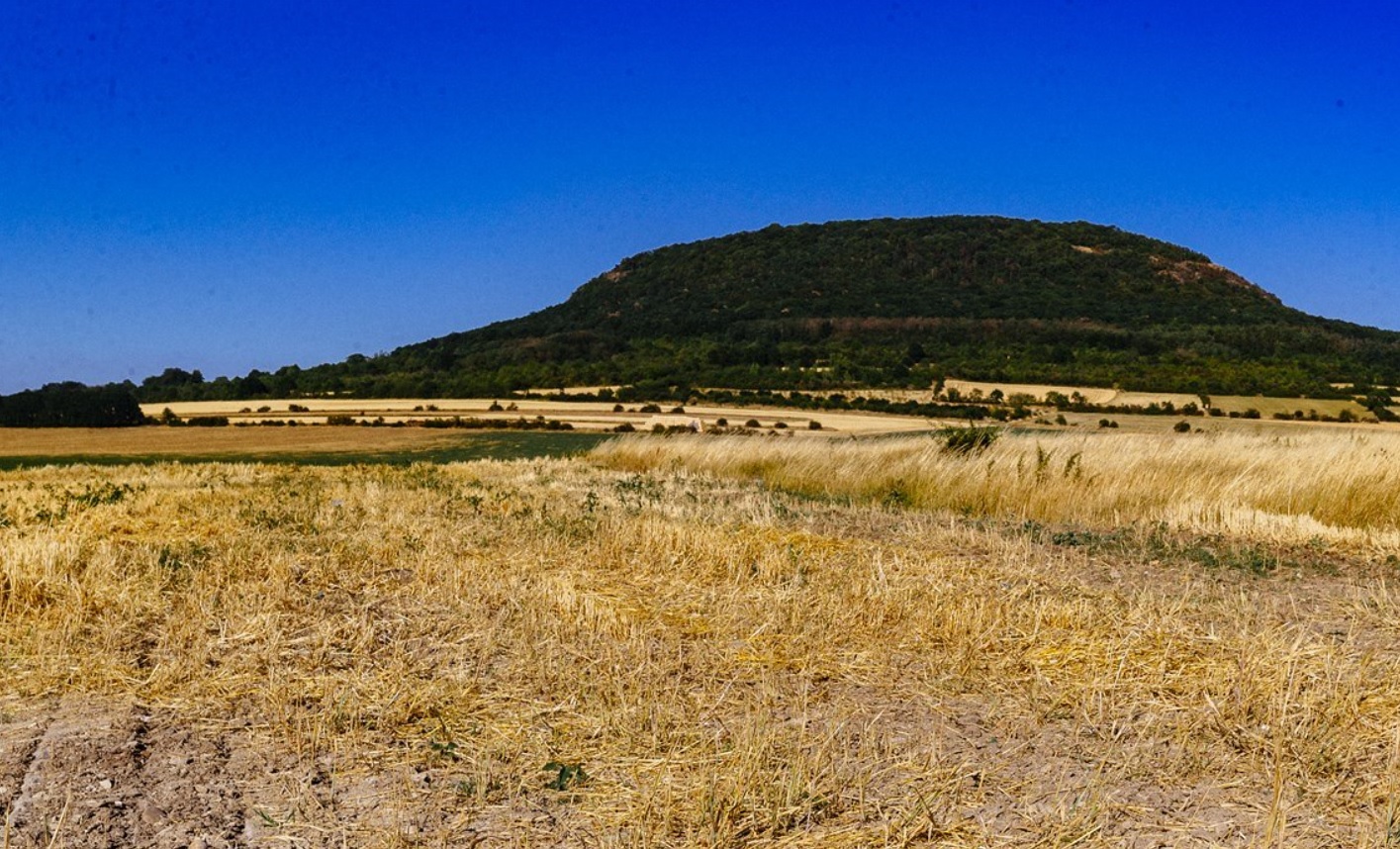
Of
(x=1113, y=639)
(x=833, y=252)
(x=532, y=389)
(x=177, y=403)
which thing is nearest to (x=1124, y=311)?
(x=833, y=252)

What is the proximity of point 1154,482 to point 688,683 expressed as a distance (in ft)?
41.6

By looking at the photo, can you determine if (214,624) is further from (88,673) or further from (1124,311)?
(1124,311)

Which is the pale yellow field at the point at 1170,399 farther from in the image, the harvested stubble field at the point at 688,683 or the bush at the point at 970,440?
the harvested stubble field at the point at 688,683

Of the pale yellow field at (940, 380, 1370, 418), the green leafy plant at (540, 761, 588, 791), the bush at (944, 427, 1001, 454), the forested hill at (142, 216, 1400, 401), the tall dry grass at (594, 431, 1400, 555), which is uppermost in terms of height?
the forested hill at (142, 216, 1400, 401)

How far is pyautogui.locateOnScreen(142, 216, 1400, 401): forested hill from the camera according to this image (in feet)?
237

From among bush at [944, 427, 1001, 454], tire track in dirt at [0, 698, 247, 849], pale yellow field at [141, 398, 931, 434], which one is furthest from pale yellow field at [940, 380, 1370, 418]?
tire track in dirt at [0, 698, 247, 849]

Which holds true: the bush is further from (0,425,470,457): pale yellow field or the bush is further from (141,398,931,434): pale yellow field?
(0,425,470,457): pale yellow field

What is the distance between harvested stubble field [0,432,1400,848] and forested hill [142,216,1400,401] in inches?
2076

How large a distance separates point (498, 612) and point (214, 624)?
6.75 feet

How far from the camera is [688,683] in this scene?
22.4 ft

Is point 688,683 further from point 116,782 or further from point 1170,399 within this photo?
point 1170,399

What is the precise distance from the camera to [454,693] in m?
6.38

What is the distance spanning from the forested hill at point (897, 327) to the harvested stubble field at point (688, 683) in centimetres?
5274

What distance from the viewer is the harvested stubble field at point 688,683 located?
474cm
